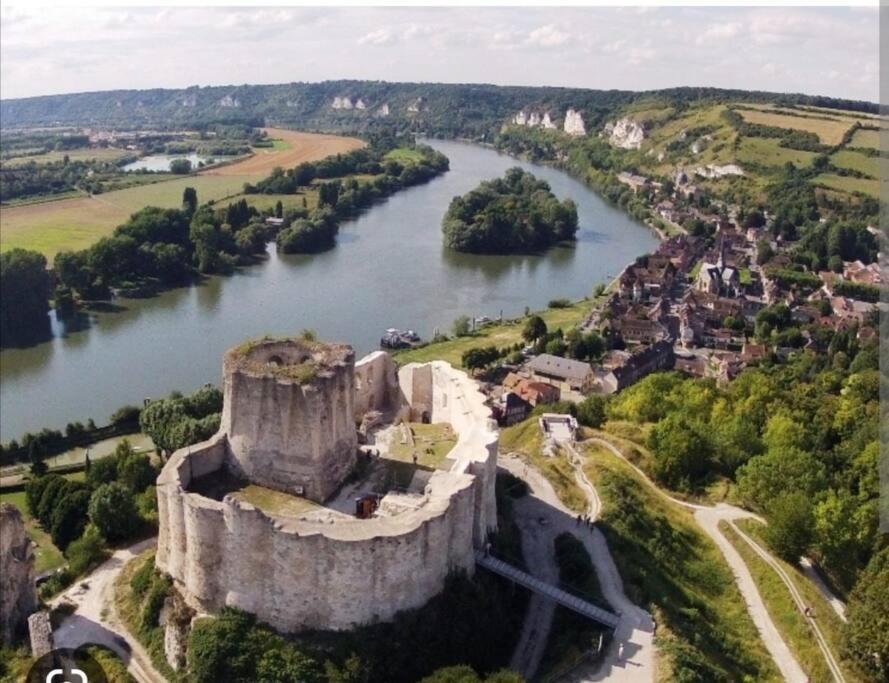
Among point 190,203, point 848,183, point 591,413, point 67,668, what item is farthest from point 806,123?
point 67,668

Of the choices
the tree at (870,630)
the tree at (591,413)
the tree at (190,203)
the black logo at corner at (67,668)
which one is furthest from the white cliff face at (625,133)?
the black logo at corner at (67,668)

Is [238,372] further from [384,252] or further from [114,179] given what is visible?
[114,179]

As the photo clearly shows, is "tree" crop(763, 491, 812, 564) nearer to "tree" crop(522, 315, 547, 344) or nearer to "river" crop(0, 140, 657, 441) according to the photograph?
"tree" crop(522, 315, 547, 344)

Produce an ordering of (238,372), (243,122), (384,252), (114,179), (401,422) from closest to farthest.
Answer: (238,372)
(401,422)
(384,252)
(114,179)
(243,122)

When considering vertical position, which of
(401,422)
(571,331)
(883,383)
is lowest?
(571,331)

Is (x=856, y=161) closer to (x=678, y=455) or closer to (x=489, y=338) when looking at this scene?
(x=489, y=338)

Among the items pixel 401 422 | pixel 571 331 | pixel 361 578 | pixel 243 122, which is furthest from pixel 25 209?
pixel 243 122
